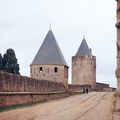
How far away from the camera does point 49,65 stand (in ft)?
128

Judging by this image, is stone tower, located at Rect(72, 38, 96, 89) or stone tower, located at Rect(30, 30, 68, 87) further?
stone tower, located at Rect(72, 38, 96, 89)

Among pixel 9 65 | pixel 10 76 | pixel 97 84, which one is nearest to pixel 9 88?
pixel 10 76

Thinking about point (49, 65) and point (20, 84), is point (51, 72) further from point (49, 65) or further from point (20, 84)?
point (20, 84)

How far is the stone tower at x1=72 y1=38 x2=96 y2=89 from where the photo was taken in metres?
45.4

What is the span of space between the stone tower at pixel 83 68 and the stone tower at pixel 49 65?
502cm

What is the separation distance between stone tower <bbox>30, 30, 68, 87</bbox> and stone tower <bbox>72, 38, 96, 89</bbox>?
5.02 metres

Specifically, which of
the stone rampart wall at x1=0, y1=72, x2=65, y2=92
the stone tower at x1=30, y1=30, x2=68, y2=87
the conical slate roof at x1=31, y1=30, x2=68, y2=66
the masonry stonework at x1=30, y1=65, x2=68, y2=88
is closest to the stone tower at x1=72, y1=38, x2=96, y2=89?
the stone tower at x1=30, y1=30, x2=68, y2=87

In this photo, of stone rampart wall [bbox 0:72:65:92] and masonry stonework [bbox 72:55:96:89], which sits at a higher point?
masonry stonework [bbox 72:55:96:89]

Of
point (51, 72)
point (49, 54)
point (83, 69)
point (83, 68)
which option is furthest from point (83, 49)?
point (51, 72)

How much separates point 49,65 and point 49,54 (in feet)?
4.60

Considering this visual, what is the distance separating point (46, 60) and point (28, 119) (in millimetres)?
26653

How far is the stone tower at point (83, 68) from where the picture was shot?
45.4 metres

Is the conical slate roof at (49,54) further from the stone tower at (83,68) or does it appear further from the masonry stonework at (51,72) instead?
the stone tower at (83,68)

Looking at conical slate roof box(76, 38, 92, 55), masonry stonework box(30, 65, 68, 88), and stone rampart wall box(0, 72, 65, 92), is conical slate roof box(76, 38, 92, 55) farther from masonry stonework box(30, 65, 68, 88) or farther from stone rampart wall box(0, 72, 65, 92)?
stone rampart wall box(0, 72, 65, 92)
